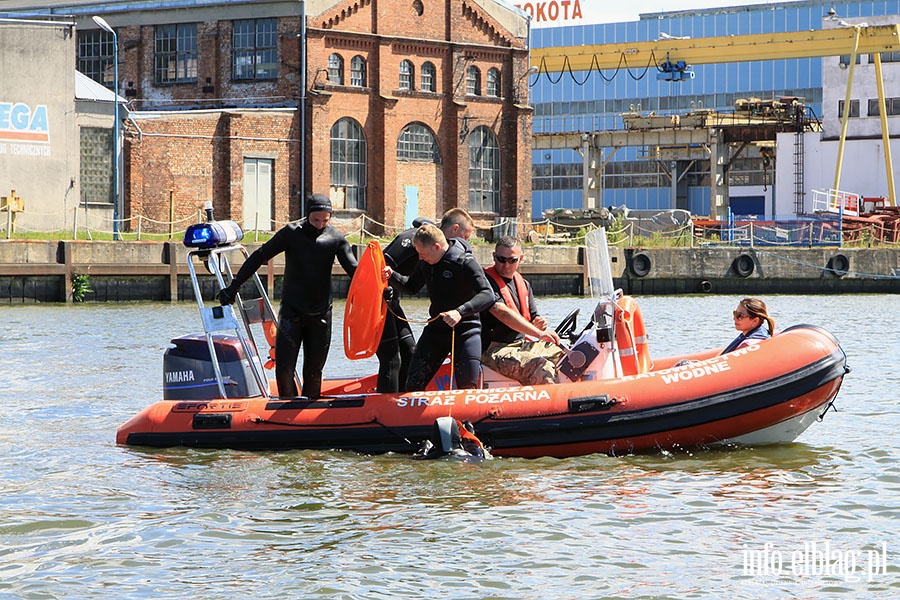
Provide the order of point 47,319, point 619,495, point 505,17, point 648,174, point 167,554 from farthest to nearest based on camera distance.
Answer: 1. point 648,174
2. point 505,17
3. point 47,319
4. point 619,495
5. point 167,554

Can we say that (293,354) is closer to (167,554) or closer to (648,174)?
(167,554)

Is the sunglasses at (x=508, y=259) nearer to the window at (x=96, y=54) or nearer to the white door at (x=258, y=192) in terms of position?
the white door at (x=258, y=192)

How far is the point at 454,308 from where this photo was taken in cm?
1060

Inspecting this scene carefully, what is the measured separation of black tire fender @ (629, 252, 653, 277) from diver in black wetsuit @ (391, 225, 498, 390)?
29.0 meters

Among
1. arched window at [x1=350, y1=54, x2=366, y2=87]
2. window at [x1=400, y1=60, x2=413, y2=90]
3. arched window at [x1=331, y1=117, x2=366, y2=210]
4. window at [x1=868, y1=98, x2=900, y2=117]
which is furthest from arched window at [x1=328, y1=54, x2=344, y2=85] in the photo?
window at [x1=868, y1=98, x2=900, y2=117]

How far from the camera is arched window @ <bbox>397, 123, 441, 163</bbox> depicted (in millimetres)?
45688

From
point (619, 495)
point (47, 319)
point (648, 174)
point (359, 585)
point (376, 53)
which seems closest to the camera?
point (359, 585)

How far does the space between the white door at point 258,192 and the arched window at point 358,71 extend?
4320 mm

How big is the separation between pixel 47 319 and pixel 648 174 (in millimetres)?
48673

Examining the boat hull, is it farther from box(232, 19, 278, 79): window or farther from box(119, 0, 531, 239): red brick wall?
box(232, 19, 278, 79): window

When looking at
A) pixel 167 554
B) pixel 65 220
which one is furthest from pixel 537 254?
pixel 167 554

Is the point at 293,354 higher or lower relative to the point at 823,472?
higher

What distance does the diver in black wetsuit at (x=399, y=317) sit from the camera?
10.8m

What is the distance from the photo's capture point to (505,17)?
48.1 m
